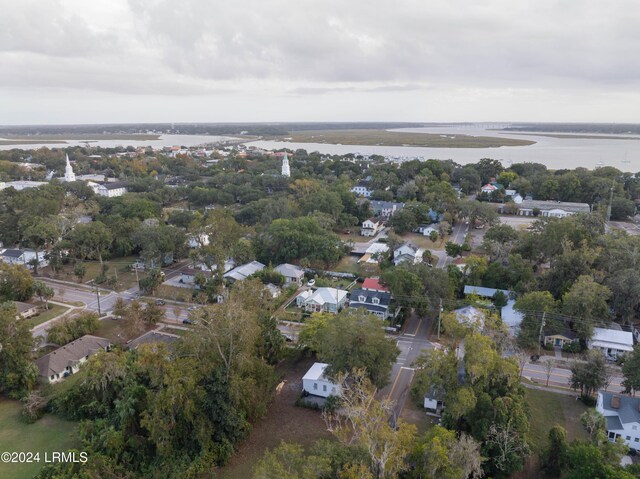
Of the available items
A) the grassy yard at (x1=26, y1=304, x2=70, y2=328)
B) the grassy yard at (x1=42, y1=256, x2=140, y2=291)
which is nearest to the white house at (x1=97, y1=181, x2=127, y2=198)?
the grassy yard at (x1=42, y1=256, x2=140, y2=291)

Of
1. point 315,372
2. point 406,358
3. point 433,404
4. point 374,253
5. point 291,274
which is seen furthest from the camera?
point 374,253

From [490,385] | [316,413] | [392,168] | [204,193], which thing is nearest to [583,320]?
[490,385]

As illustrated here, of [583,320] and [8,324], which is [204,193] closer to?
[8,324]

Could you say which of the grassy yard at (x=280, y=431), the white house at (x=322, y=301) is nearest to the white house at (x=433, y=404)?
the grassy yard at (x=280, y=431)

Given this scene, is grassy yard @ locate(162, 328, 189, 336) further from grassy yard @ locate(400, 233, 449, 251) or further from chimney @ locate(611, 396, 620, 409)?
grassy yard @ locate(400, 233, 449, 251)

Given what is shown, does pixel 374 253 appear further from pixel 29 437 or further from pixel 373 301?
pixel 29 437

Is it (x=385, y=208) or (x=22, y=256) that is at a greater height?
(x=385, y=208)

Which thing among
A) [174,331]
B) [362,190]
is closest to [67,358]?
[174,331]
